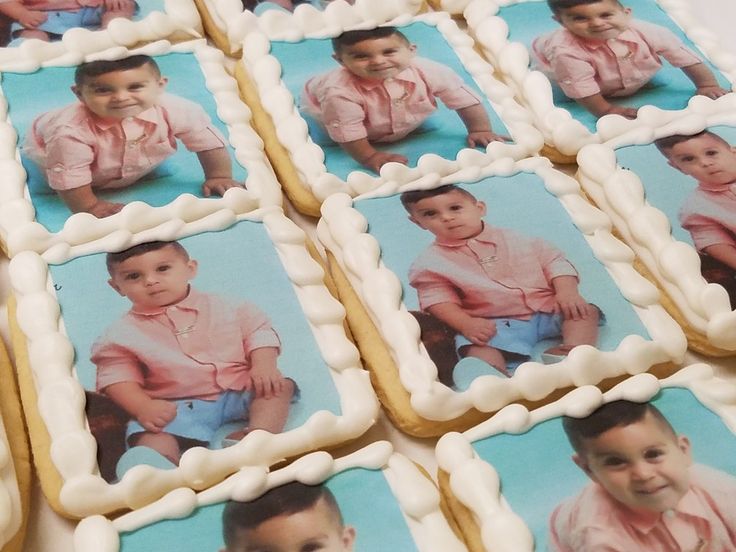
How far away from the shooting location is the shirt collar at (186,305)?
115 cm

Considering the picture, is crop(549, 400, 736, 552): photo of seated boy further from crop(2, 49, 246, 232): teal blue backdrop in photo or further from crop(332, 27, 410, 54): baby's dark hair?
crop(332, 27, 410, 54): baby's dark hair

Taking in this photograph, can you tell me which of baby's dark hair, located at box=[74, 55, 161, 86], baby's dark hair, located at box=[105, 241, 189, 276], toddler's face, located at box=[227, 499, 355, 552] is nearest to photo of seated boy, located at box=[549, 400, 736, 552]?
toddler's face, located at box=[227, 499, 355, 552]

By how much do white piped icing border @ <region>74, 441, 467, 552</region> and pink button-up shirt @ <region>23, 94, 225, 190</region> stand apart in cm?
54

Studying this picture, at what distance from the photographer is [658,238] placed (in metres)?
1.29

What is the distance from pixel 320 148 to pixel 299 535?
0.66 metres

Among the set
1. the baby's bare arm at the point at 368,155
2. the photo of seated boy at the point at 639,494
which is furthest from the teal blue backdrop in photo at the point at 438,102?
the photo of seated boy at the point at 639,494

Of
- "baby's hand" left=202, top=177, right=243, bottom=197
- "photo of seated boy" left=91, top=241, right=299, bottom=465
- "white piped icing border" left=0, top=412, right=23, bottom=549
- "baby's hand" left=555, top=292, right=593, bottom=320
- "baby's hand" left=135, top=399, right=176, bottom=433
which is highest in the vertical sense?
"baby's hand" left=555, top=292, right=593, bottom=320

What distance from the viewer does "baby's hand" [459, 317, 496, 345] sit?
1.15 metres

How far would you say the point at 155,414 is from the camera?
105 centimetres

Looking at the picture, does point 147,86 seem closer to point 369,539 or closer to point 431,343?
point 431,343

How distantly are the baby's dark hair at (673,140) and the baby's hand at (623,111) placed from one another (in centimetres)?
9

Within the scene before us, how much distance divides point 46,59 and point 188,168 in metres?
0.37

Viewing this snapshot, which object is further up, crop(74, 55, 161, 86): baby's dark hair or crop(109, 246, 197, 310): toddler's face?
crop(74, 55, 161, 86): baby's dark hair

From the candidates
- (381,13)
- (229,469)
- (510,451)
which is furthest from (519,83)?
(229,469)
